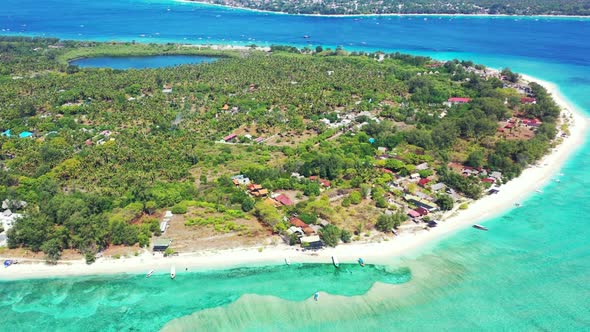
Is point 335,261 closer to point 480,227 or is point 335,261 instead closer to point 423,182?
point 480,227

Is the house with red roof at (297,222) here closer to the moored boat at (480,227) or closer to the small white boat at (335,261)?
the small white boat at (335,261)

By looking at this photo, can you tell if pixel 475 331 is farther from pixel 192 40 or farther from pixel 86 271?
pixel 192 40

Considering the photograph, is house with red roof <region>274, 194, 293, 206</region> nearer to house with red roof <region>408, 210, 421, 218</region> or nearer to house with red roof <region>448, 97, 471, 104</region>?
house with red roof <region>408, 210, 421, 218</region>

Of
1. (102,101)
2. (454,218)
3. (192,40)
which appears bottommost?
(454,218)

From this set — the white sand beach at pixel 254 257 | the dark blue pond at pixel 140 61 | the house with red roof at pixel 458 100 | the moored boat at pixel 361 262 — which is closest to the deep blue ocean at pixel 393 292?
the moored boat at pixel 361 262

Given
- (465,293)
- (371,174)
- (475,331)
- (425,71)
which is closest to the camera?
(475,331)

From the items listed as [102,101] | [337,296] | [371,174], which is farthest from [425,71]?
[337,296]
